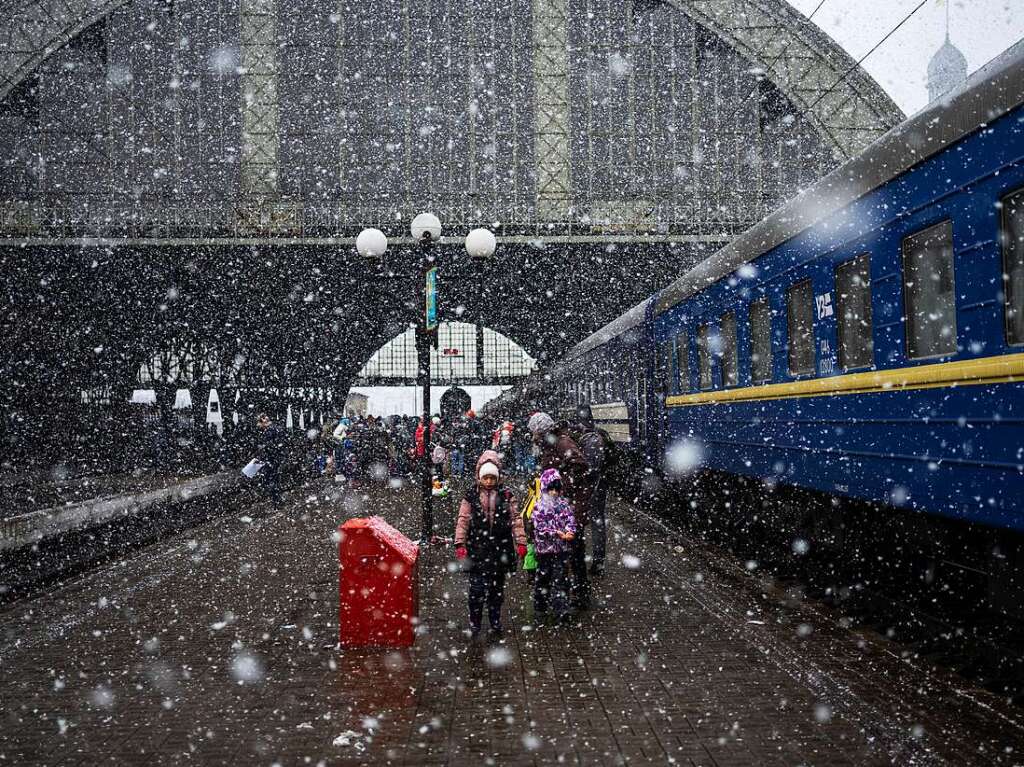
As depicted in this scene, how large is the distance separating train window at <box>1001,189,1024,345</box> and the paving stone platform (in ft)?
7.10

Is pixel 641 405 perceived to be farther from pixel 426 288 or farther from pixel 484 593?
pixel 484 593

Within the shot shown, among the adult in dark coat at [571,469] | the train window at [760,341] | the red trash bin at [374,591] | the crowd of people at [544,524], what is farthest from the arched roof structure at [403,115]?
the red trash bin at [374,591]

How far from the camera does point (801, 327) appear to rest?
10008 millimetres

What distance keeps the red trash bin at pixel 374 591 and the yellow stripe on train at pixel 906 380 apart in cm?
385

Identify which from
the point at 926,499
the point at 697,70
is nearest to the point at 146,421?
the point at 697,70

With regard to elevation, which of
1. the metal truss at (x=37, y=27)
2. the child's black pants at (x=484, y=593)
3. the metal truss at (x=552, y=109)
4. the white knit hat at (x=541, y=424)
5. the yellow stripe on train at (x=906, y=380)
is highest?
the metal truss at (x=37, y=27)

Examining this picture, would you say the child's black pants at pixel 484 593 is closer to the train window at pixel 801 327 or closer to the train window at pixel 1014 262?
the train window at pixel 801 327

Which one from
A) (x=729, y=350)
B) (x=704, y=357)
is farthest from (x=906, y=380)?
(x=704, y=357)

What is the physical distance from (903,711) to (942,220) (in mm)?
3271

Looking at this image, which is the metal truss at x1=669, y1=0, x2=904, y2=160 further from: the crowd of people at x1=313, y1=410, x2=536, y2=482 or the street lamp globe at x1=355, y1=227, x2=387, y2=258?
the street lamp globe at x1=355, y1=227, x2=387, y2=258

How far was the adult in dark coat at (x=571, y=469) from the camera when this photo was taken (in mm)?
9164

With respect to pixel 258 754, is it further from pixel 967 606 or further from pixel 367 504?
pixel 367 504

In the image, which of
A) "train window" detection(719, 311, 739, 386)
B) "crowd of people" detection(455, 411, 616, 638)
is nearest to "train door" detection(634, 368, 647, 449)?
"train window" detection(719, 311, 739, 386)

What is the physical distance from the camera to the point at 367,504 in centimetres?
2098
